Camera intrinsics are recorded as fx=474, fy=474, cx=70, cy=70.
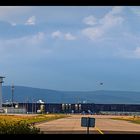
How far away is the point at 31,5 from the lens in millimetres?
9805
